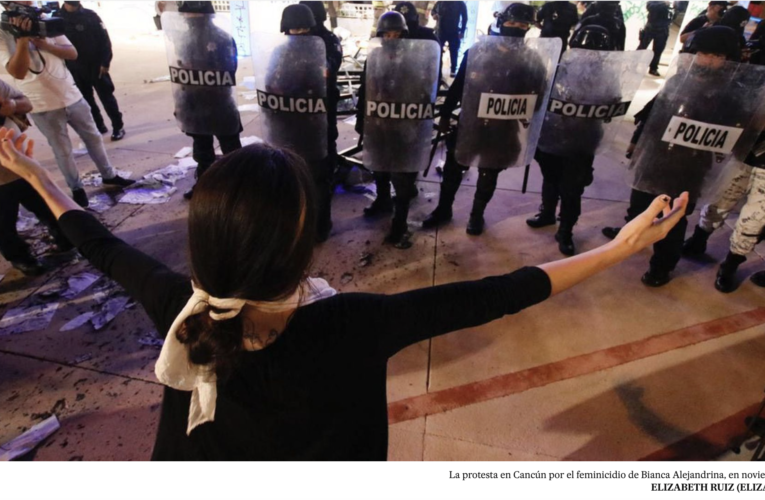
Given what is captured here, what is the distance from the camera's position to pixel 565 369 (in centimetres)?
253

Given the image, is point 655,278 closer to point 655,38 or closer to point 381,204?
point 381,204

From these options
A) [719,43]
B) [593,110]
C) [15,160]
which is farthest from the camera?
[593,110]

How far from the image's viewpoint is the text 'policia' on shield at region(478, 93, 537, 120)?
3.06m

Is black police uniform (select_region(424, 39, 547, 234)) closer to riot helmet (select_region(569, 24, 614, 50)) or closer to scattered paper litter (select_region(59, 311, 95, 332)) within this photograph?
riot helmet (select_region(569, 24, 614, 50))

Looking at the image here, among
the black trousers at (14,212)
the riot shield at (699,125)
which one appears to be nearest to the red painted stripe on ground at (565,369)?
the riot shield at (699,125)

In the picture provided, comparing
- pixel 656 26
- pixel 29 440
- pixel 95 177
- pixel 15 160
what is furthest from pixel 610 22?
pixel 656 26

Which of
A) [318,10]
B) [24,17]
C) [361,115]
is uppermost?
[318,10]

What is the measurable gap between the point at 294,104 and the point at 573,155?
2.21m

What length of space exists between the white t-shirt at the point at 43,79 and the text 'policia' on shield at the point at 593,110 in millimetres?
4003

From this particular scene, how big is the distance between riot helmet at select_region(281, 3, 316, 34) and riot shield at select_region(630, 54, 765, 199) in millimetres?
2412

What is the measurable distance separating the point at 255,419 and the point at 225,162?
1.83ft

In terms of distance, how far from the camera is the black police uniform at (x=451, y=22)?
8.06m

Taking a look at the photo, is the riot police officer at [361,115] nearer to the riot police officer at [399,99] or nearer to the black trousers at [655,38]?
the riot police officer at [399,99]

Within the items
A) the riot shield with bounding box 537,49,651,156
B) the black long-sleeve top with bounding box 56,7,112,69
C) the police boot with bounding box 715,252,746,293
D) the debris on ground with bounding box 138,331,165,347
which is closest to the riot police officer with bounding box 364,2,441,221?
the riot shield with bounding box 537,49,651,156
